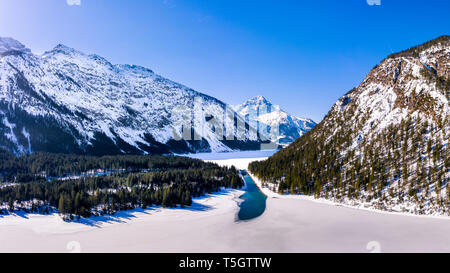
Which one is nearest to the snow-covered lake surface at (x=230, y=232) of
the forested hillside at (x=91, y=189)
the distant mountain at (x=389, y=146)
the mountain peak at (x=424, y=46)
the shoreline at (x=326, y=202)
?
the shoreline at (x=326, y=202)

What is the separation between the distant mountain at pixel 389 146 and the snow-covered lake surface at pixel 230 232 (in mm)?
9151

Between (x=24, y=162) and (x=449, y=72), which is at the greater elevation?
(x=449, y=72)

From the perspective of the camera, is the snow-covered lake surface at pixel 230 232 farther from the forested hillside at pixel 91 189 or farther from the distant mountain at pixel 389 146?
the distant mountain at pixel 389 146

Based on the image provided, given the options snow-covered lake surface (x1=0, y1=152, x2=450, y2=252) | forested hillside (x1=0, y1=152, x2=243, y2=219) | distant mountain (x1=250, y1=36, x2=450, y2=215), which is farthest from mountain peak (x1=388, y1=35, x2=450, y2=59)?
forested hillside (x1=0, y1=152, x2=243, y2=219)

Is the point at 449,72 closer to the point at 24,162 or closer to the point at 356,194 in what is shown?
the point at 356,194

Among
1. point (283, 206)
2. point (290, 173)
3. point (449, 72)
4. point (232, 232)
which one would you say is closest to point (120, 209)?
point (232, 232)

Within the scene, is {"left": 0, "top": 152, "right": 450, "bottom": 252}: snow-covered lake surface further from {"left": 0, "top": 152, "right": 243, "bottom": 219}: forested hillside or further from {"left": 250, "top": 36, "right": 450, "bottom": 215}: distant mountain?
{"left": 250, "top": 36, "right": 450, "bottom": 215}: distant mountain

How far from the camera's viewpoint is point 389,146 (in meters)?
71.6

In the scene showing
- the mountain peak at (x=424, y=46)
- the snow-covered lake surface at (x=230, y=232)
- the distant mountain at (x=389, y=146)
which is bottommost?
the snow-covered lake surface at (x=230, y=232)

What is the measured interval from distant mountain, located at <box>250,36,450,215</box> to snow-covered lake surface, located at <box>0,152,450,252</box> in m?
9.15

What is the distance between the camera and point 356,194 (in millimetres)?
64250

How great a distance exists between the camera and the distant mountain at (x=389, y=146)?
2229 inches
